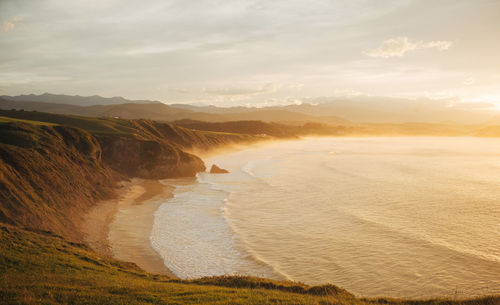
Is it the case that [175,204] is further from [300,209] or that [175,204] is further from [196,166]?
[196,166]

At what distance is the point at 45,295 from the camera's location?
11.2 meters

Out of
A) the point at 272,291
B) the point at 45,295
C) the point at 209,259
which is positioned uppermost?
the point at 45,295

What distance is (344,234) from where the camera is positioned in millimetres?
26875

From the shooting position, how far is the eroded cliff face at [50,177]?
23.2 meters

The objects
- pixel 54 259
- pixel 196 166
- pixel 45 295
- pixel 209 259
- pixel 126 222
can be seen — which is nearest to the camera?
pixel 45 295

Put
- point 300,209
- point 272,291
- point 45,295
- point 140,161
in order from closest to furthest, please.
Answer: point 45,295, point 272,291, point 300,209, point 140,161

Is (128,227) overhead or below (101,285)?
below

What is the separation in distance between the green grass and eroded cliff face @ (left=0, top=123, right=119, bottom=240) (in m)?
5.41

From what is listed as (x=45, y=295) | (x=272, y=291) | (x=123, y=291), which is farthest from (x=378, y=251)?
(x=45, y=295)

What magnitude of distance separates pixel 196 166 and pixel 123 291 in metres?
47.6

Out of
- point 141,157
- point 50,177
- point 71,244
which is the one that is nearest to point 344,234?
point 71,244

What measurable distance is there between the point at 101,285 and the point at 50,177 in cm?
2085

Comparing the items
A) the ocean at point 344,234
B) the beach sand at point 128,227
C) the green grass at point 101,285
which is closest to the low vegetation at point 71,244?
the green grass at point 101,285

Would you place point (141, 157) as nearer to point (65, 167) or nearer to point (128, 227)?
point (65, 167)
